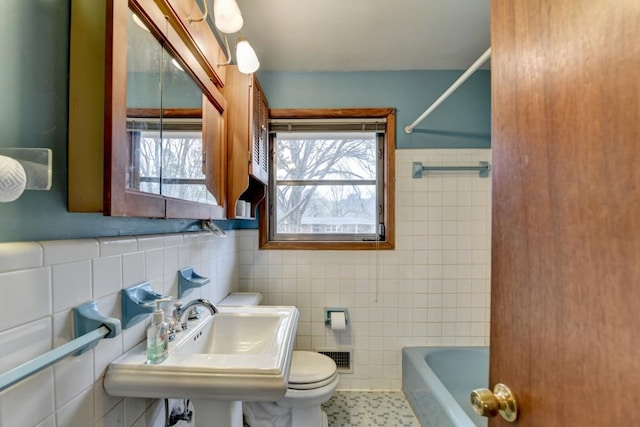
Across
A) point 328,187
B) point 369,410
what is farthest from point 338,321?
point 328,187

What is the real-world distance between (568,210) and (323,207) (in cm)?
181

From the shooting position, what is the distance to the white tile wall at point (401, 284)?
6.81 feet

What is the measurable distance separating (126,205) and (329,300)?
1.64 m

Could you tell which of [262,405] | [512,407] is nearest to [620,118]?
[512,407]

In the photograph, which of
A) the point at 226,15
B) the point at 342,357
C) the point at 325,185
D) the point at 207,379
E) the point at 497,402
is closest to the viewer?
the point at 497,402

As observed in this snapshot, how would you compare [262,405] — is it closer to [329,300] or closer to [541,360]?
[329,300]

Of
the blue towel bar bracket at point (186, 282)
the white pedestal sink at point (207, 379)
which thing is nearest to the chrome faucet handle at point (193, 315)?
the blue towel bar bracket at point (186, 282)

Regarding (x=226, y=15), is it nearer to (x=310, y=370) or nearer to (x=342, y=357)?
(x=310, y=370)

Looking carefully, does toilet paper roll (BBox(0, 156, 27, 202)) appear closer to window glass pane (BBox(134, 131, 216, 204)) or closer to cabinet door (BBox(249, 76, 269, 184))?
window glass pane (BBox(134, 131, 216, 204))

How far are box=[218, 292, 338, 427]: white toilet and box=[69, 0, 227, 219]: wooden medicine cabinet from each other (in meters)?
1.03

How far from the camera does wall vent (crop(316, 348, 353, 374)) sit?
207cm

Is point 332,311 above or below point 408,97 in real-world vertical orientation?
below

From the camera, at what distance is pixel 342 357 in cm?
208

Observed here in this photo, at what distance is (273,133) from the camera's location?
216 centimetres
